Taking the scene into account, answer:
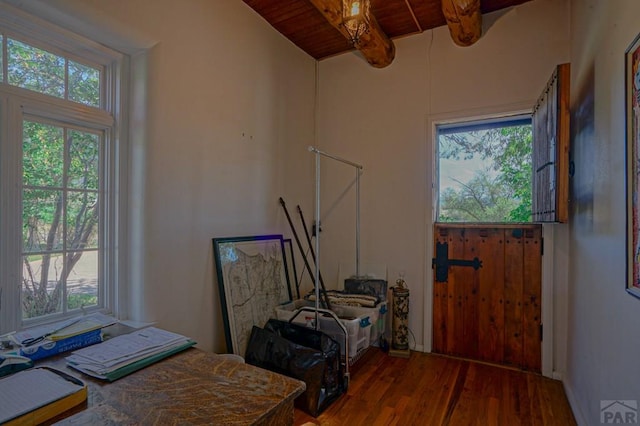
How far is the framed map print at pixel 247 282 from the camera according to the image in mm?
2514

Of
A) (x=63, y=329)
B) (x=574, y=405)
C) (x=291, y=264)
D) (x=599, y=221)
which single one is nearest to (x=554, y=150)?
(x=599, y=221)

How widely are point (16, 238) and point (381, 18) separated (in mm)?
3216

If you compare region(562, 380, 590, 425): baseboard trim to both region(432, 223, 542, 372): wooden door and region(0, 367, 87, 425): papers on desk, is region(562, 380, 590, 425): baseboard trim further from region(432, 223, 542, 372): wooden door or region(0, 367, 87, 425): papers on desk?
region(0, 367, 87, 425): papers on desk

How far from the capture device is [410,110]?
330cm

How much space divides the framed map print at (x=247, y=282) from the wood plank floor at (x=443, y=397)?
0.78m

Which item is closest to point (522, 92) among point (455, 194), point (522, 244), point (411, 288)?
point (455, 194)

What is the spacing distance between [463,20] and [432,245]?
77.3 inches

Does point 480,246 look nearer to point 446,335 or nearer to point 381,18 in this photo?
point 446,335

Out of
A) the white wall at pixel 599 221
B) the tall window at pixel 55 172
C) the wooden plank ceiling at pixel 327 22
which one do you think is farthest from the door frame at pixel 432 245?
the tall window at pixel 55 172

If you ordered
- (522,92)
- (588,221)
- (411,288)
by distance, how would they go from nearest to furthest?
1. (588,221)
2. (522,92)
3. (411,288)

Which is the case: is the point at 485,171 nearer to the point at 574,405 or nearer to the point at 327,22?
the point at 574,405

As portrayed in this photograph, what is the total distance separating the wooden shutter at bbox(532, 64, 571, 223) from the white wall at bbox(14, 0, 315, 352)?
2.22 metres

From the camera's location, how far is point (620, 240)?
4.72ft

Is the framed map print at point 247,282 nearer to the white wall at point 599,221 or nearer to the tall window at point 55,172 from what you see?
the tall window at point 55,172
